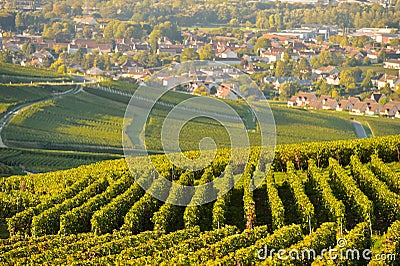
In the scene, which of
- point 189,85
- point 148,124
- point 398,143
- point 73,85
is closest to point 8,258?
point 398,143

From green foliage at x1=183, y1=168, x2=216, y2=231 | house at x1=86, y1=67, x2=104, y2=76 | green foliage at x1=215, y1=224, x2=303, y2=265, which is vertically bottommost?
house at x1=86, y1=67, x2=104, y2=76

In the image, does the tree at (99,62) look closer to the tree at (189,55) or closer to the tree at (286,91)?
the tree at (189,55)

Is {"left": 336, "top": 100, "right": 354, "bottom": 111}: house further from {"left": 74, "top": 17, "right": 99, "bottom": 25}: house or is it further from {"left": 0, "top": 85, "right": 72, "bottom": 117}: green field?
{"left": 74, "top": 17, "right": 99, "bottom": 25}: house

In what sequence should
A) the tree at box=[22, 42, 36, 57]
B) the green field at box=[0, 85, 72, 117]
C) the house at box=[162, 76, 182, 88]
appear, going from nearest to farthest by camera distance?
the green field at box=[0, 85, 72, 117]
the house at box=[162, 76, 182, 88]
the tree at box=[22, 42, 36, 57]

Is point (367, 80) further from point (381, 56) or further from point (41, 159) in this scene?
point (41, 159)

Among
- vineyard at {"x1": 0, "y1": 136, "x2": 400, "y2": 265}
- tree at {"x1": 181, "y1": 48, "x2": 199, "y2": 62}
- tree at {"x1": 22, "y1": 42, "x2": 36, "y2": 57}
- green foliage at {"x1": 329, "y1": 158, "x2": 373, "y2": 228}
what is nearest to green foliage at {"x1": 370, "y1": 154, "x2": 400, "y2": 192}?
vineyard at {"x1": 0, "y1": 136, "x2": 400, "y2": 265}

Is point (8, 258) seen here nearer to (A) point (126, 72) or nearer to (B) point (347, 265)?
(B) point (347, 265)
